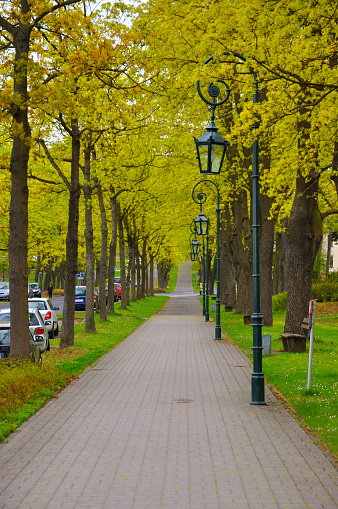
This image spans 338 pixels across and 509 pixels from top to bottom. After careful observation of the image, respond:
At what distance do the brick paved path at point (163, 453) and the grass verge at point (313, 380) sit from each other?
0.32 meters

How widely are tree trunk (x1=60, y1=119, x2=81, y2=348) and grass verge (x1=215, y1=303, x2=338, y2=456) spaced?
4982mm

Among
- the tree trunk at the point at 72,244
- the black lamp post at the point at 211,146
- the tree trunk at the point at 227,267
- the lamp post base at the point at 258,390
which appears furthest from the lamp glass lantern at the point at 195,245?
the lamp post base at the point at 258,390

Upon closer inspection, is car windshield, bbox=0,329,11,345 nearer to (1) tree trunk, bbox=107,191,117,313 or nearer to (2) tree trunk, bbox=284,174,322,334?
(2) tree trunk, bbox=284,174,322,334

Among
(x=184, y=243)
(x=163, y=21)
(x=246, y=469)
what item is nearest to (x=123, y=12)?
(x=163, y=21)

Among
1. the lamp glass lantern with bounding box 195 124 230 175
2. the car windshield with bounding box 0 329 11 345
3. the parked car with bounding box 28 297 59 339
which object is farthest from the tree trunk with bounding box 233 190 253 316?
the lamp glass lantern with bounding box 195 124 230 175

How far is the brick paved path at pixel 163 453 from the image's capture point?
5938mm

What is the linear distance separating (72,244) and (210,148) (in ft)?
26.2

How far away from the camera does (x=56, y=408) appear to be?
10430mm

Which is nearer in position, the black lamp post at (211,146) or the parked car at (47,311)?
the black lamp post at (211,146)

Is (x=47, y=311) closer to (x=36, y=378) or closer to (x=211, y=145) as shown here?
(x=36, y=378)

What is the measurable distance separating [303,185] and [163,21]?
5.98 meters

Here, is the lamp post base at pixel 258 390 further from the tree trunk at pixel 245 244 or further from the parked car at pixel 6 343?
the tree trunk at pixel 245 244

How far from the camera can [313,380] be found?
1298 cm

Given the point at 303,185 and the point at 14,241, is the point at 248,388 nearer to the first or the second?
the point at 14,241
